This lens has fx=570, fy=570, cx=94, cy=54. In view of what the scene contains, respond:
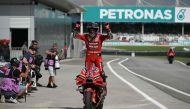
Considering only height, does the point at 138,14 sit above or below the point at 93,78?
above

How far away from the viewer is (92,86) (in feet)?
38.8

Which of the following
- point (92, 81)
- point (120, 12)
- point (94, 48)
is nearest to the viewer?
point (92, 81)

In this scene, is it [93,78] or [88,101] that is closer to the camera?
[88,101]

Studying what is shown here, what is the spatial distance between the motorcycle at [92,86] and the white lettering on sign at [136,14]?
8134cm

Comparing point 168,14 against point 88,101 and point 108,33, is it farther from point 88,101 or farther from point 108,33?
point 88,101

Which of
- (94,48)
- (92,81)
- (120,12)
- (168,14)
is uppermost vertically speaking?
(120,12)

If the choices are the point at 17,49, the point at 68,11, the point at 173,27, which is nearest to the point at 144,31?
the point at 173,27

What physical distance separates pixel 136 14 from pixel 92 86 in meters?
83.0

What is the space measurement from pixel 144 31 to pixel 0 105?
3502 inches

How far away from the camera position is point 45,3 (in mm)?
40062

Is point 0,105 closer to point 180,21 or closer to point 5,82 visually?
point 5,82

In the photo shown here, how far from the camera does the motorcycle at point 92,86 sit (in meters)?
11.6

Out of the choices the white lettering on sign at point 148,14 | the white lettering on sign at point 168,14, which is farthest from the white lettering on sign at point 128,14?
the white lettering on sign at point 168,14

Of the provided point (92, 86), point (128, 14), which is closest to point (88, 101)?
point (92, 86)
